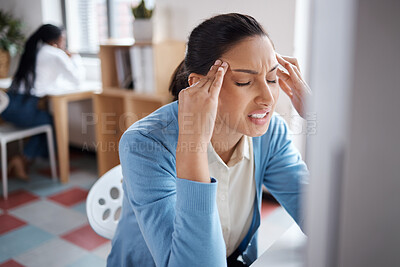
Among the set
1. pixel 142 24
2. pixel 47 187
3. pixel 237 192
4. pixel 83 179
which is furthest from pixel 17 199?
pixel 237 192

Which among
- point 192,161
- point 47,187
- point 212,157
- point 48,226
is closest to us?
point 192,161

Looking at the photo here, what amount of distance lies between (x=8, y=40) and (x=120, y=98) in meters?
1.74

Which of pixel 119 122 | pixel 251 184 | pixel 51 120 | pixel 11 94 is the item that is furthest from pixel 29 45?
pixel 251 184

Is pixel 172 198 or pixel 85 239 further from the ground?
pixel 172 198

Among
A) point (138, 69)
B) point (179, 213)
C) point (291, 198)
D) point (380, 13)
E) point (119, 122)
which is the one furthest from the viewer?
point (119, 122)

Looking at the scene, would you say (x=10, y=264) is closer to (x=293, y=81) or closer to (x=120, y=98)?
(x=120, y=98)

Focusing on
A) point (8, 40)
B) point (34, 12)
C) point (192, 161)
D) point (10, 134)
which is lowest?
point (10, 134)

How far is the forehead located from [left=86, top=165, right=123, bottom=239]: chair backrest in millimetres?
590

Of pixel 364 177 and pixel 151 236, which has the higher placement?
pixel 364 177

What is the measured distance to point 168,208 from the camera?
0.83 meters

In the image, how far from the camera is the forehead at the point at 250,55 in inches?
34.1

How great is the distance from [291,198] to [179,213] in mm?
407

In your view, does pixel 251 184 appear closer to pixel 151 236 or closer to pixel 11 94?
pixel 151 236

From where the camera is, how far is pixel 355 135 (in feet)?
1.03
